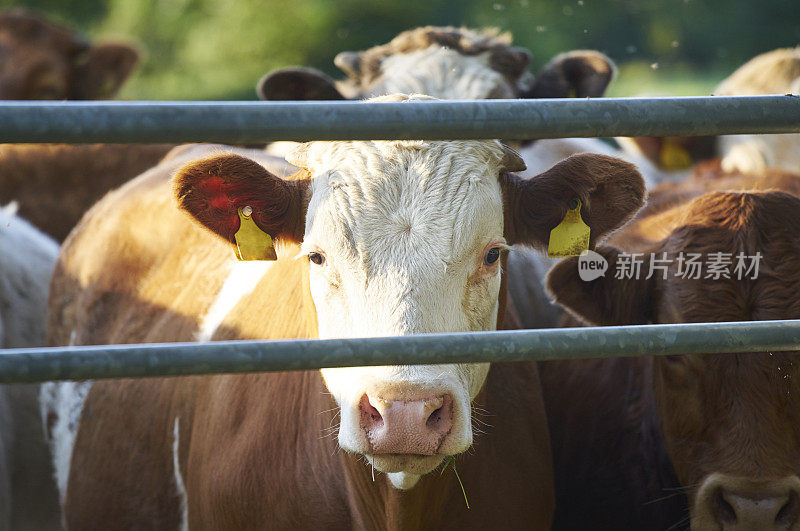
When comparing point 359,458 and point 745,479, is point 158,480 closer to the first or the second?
point 359,458

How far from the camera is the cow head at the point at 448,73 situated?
3.93m

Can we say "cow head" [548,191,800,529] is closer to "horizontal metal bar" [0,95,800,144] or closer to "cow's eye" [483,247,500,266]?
"cow's eye" [483,247,500,266]

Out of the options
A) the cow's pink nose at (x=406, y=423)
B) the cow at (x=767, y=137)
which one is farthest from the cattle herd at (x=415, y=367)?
the cow at (x=767, y=137)

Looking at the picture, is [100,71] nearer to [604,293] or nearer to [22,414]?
[22,414]

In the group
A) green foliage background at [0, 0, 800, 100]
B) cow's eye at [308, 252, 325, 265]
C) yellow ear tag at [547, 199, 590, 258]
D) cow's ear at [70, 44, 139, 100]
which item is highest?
green foliage background at [0, 0, 800, 100]

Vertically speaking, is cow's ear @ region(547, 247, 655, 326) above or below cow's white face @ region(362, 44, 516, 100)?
below

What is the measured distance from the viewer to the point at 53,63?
572 centimetres

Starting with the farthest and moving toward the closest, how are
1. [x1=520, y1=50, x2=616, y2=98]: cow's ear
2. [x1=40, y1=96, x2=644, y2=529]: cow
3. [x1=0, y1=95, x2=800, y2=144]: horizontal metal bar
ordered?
[x1=520, y1=50, x2=616, y2=98]: cow's ear < [x1=40, y1=96, x2=644, y2=529]: cow < [x1=0, y1=95, x2=800, y2=144]: horizontal metal bar

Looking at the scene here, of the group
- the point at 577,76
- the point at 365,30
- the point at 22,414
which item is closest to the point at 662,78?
the point at 365,30

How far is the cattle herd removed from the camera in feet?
6.31

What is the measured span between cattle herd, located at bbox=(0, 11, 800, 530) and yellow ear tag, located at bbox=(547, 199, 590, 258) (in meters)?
0.02

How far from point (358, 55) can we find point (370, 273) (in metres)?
2.57

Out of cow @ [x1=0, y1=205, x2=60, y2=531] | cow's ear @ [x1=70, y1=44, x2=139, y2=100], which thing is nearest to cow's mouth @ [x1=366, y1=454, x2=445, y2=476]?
cow @ [x1=0, y1=205, x2=60, y2=531]

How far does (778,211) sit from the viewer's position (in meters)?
2.39
